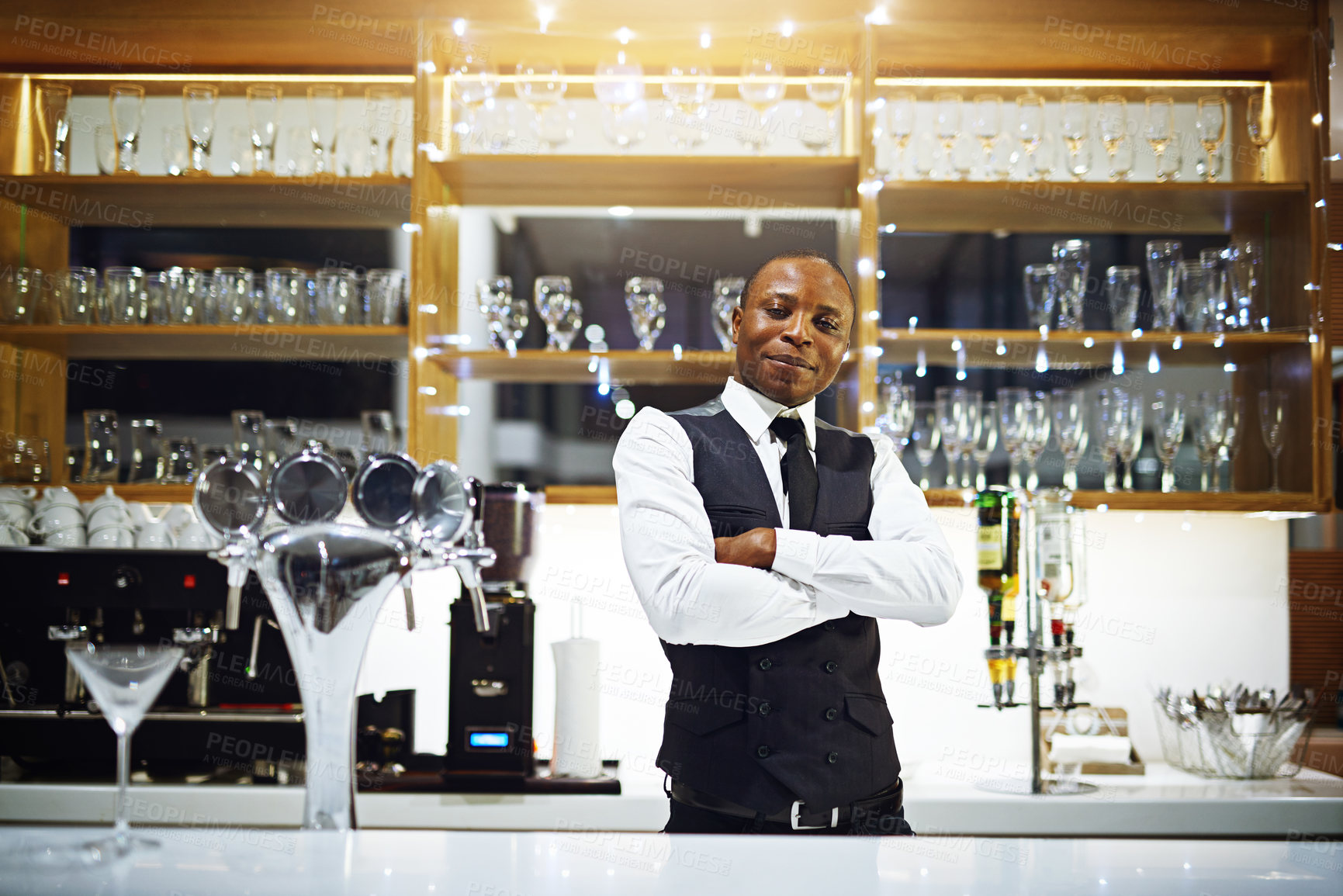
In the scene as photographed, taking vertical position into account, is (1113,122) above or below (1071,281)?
above

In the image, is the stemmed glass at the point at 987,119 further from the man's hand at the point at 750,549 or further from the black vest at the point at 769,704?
the man's hand at the point at 750,549

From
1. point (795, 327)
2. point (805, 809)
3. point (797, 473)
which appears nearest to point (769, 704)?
point (805, 809)

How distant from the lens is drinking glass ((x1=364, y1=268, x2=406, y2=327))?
8.91 feet

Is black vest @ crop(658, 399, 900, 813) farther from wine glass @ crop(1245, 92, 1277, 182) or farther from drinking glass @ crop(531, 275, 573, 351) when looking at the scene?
wine glass @ crop(1245, 92, 1277, 182)

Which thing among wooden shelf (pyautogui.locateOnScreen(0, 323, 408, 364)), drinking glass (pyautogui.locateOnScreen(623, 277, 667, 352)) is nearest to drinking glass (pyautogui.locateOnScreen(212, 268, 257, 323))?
wooden shelf (pyautogui.locateOnScreen(0, 323, 408, 364))

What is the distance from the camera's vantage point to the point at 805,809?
5.24 ft

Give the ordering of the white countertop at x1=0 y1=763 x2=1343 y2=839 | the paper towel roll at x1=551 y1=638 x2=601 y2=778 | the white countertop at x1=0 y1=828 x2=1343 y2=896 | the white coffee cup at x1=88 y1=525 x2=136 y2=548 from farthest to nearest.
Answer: the white coffee cup at x1=88 y1=525 x2=136 y2=548 → the paper towel roll at x1=551 y1=638 x2=601 y2=778 → the white countertop at x1=0 y1=763 x2=1343 y2=839 → the white countertop at x1=0 y1=828 x2=1343 y2=896

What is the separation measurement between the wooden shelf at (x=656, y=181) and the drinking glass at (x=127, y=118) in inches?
30.3

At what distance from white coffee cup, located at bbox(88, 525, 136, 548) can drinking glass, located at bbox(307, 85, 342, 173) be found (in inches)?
38.8

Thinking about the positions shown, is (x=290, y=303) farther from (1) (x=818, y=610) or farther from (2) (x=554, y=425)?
(1) (x=818, y=610)

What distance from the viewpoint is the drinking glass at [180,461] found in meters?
2.72

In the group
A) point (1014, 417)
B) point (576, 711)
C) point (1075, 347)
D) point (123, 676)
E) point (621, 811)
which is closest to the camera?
point (123, 676)

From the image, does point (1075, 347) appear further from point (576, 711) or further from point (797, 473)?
point (576, 711)

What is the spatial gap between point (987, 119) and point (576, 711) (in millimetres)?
1703
